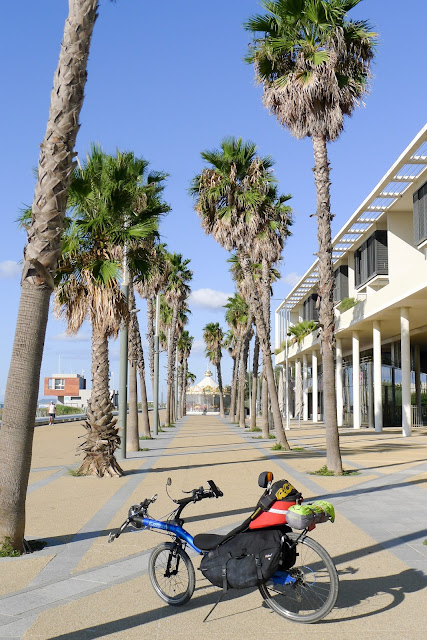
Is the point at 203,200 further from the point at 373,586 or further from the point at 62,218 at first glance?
the point at 373,586

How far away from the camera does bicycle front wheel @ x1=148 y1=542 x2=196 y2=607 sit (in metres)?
5.59

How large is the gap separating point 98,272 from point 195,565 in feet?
28.0

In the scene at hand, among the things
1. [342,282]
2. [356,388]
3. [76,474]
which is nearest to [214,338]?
[342,282]

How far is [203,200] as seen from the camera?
23625mm

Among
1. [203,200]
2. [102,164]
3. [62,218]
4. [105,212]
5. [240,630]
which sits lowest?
[240,630]

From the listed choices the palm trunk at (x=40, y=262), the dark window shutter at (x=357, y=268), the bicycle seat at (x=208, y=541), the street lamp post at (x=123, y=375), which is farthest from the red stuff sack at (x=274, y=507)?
the dark window shutter at (x=357, y=268)

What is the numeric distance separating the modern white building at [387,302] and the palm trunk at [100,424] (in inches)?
593

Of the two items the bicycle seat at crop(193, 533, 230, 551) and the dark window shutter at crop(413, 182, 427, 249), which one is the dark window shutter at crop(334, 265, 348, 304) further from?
the bicycle seat at crop(193, 533, 230, 551)

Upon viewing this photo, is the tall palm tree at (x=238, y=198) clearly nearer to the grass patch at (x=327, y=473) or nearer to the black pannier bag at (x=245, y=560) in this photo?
the grass patch at (x=327, y=473)

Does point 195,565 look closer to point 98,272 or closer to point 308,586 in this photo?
point 308,586

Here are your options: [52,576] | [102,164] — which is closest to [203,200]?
[102,164]

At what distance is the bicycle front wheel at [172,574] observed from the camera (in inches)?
220

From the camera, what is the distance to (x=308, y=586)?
5184 mm

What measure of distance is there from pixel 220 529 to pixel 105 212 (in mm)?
8193
